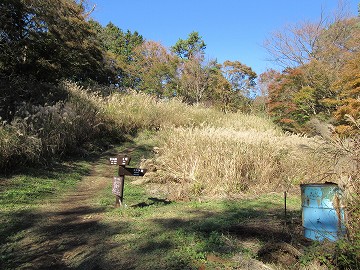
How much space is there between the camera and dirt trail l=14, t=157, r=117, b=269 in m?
3.50

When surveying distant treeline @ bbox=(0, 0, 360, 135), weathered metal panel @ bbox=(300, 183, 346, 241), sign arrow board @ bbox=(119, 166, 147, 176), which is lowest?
weathered metal panel @ bbox=(300, 183, 346, 241)

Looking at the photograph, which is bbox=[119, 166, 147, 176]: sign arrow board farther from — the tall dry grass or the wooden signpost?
the tall dry grass

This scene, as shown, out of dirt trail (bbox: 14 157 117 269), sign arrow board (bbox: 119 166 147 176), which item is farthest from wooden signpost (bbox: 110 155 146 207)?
dirt trail (bbox: 14 157 117 269)

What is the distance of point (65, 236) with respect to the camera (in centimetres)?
418

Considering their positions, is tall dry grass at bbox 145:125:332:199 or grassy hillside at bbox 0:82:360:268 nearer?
grassy hillside at bbox 0:82:360:268

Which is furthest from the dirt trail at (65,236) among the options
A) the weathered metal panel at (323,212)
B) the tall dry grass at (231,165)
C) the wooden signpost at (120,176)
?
the weathered metal panel at (323,212)

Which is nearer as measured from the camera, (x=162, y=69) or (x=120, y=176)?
(x=120, y=176)

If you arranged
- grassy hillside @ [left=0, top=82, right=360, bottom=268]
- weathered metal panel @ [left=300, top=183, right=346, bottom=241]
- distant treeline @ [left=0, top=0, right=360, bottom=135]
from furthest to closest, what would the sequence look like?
1. distant treeline @ [left=0, top=0, right=360, bottom=135]
2. grassy hillside @ [left=0, top=82, right=360, bottom=268]
3. weathered metal panel @ [left=300, top=183, right=346, bottom=241]

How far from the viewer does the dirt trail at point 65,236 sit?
350 centimetres

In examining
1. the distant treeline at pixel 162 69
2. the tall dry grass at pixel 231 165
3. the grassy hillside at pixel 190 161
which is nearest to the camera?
the grassy hillside at pixel 190 161

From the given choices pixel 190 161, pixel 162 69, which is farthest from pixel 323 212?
pixel 162 69

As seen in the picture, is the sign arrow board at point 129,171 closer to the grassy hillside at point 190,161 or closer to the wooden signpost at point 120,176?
the wooden signpost at point 120,176

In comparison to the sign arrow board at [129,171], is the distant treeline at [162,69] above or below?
above

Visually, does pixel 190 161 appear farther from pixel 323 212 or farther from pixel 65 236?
pixel 323 212
